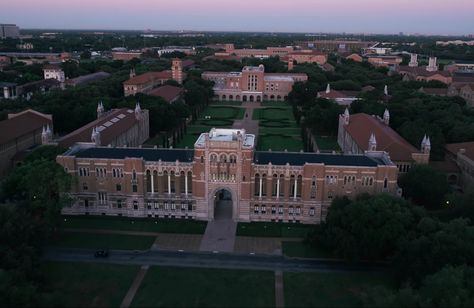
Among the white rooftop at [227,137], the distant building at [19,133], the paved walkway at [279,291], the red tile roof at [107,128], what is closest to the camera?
the paved walkway at [279,291]

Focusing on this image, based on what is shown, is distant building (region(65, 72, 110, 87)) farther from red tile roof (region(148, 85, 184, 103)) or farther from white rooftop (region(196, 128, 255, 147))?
white rooftop (region(196, 128, 255, 147))

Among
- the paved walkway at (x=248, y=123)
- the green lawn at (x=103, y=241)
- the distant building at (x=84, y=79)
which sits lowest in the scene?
the green lawn at (x=103, y=241)

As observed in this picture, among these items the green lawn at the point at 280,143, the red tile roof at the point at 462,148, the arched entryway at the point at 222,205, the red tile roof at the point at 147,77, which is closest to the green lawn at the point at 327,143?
the green lawn at the point at 280,143

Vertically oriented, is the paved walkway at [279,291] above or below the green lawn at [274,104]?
below

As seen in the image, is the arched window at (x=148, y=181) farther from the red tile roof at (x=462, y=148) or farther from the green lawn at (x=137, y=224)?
the red tile roof at (x=462, y=148)

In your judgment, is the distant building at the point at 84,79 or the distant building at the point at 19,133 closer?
the distant building at the point at 19,133

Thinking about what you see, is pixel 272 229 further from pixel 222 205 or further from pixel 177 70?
pixel 177 70

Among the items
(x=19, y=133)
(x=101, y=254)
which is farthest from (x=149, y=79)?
(x=101, y=254)
